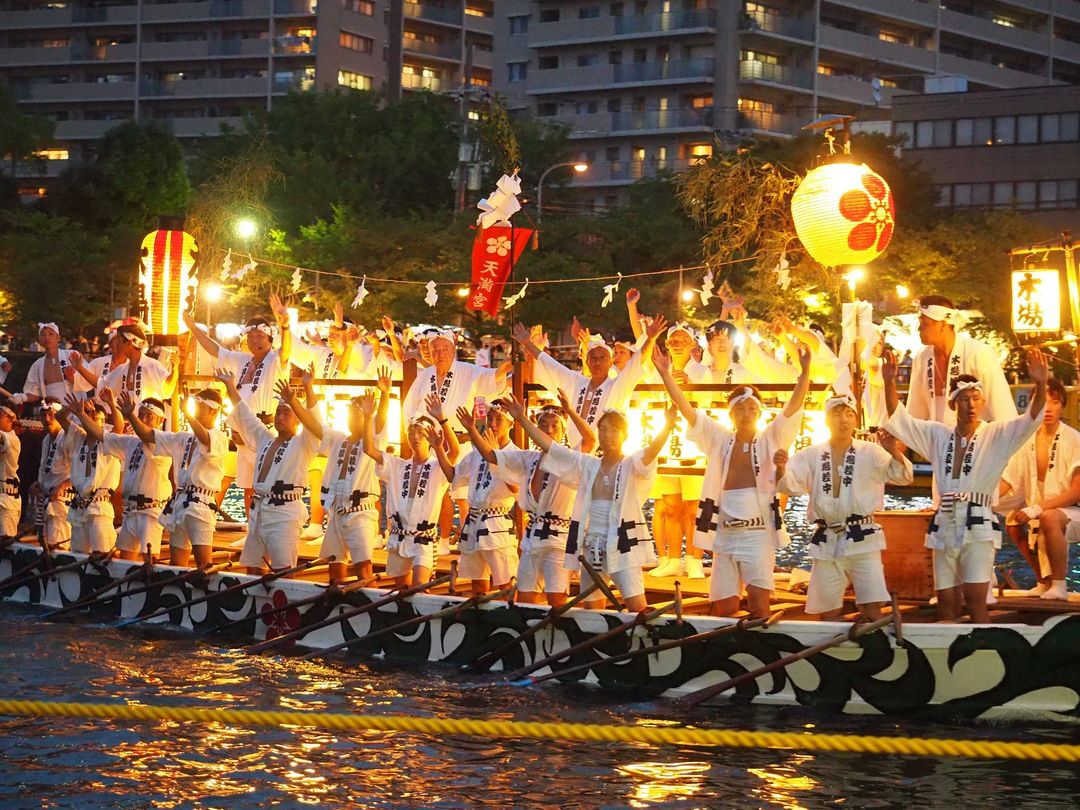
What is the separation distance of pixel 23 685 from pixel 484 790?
468cm

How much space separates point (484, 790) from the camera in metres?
9.38

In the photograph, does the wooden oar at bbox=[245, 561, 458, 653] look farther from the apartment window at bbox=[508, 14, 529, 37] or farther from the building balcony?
the apartment window at bbox=[508, 14, 529, 37]

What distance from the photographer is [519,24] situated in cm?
6306

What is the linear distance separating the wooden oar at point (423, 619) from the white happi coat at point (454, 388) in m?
2.74

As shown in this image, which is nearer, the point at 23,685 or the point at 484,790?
the point at 484,790

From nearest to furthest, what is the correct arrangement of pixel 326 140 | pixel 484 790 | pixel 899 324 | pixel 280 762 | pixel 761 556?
pixel 484 790
pixel 280 762
pixel 761 556
pixel 899 324
pixel 326 140

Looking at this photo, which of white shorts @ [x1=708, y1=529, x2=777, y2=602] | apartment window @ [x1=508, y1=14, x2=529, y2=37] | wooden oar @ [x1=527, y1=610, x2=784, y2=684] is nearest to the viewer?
wooden oar @ [x1=527, y1=610, x2=784, y2=684]

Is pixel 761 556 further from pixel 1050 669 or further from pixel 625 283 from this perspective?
pixel 625 283

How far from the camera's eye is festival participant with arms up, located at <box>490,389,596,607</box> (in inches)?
475

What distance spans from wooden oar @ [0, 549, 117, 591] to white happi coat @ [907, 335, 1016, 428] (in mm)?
8204

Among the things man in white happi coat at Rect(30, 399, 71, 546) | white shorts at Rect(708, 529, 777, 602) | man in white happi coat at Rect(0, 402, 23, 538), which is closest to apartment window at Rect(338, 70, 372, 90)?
man in white happi coat at Rect(0, 402, 23, 538)

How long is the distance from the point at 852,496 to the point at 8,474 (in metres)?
10.1

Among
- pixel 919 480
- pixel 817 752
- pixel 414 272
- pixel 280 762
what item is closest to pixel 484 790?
pixel 280 762

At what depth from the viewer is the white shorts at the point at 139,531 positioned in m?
15.2
